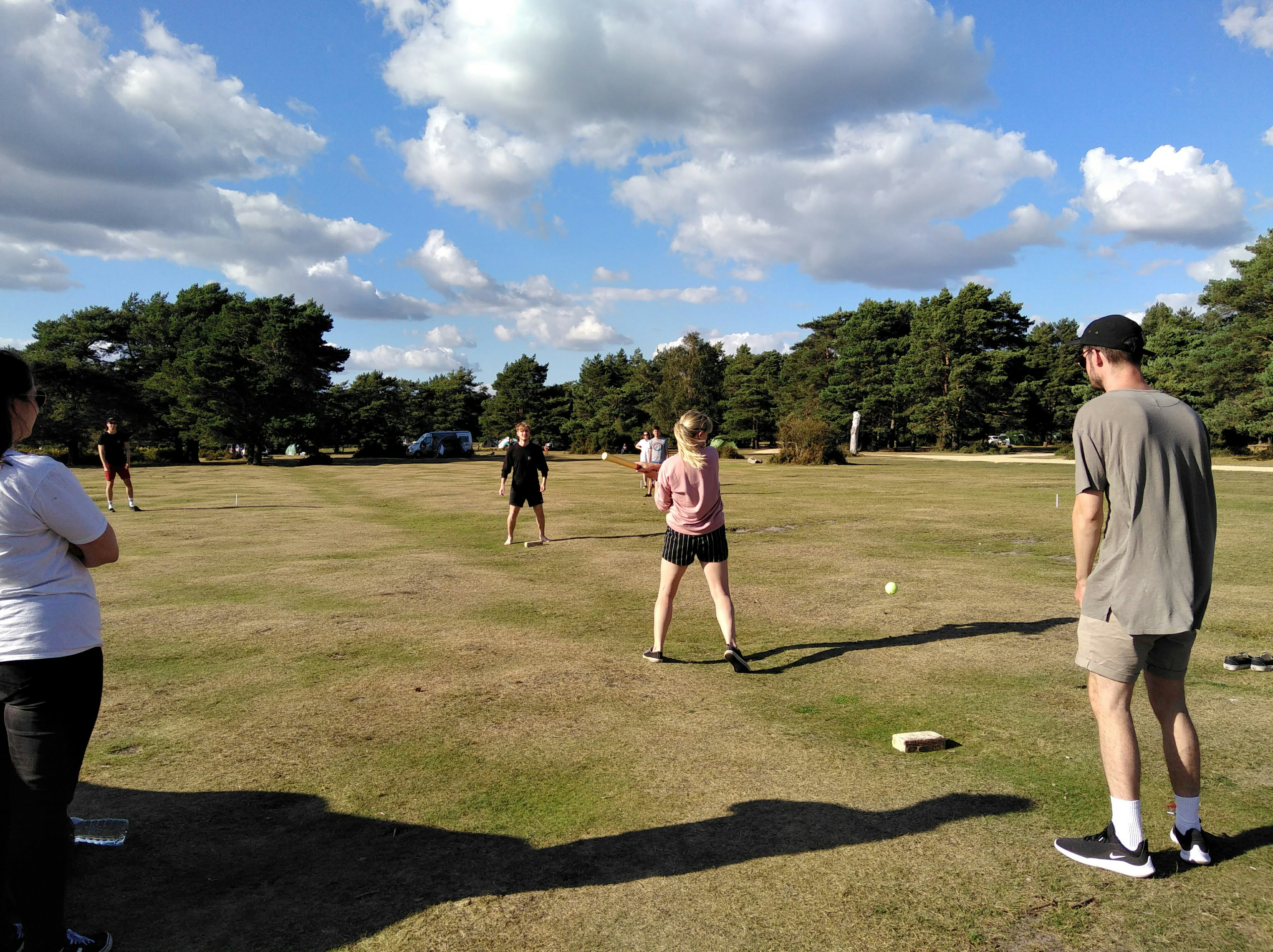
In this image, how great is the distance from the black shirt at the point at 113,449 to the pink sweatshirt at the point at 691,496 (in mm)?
17335

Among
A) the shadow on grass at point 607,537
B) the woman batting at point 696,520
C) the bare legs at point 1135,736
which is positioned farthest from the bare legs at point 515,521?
the bare legs at point 1135,736

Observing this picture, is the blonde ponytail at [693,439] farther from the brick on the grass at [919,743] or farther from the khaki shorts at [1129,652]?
the khaki shorts at [1129,652]

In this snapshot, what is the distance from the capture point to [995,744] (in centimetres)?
493

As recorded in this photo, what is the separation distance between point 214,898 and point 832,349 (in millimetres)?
88544

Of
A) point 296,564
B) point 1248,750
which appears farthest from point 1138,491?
point 296,564

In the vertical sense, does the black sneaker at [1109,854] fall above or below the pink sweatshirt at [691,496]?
below

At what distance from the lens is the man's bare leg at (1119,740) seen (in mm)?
3488

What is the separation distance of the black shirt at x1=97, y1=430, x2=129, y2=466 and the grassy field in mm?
10202

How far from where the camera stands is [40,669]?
9.05ft

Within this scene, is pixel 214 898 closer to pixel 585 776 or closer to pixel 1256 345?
pixel 585 776

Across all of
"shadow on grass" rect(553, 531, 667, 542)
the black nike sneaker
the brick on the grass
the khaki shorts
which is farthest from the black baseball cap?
"shadow on grass" rect(553, 531, 667, 542)

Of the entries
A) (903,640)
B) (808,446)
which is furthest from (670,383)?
(903,640)

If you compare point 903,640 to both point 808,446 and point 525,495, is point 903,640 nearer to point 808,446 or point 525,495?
point 525,495

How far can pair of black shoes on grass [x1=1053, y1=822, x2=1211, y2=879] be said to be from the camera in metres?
3.48
